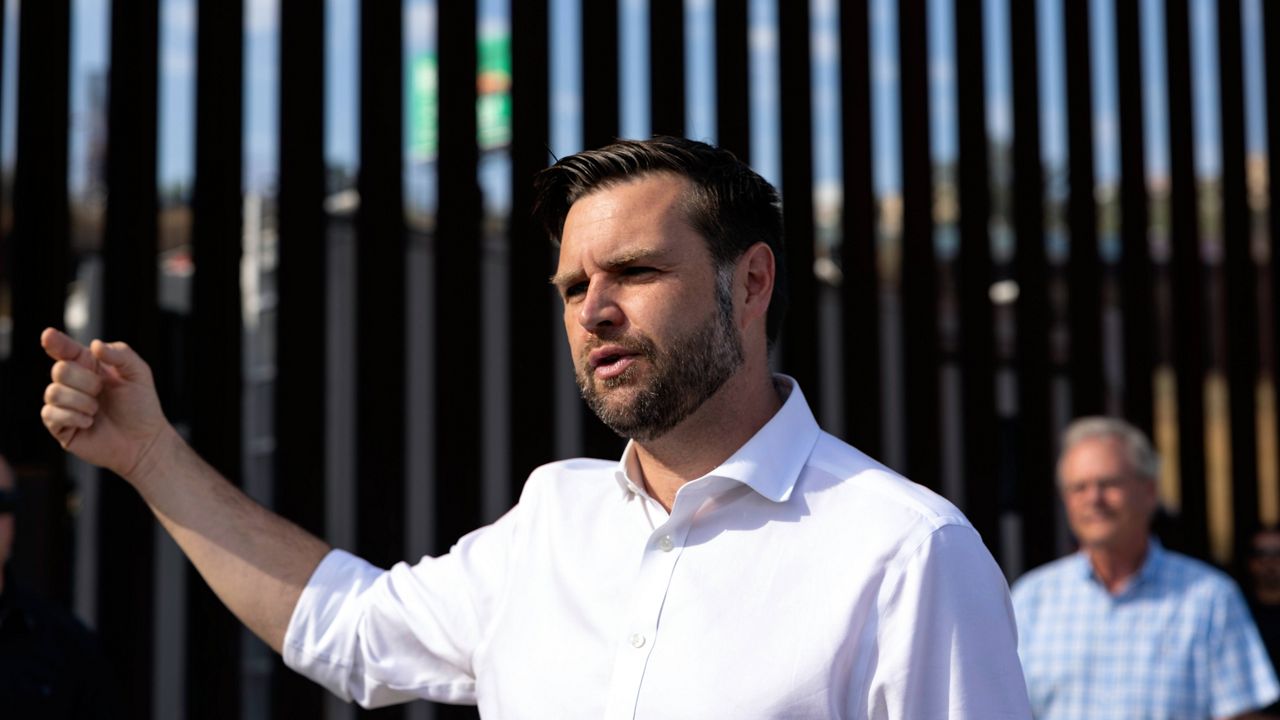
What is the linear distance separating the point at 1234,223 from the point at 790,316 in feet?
6.64

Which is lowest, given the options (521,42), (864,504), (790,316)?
(864,504)

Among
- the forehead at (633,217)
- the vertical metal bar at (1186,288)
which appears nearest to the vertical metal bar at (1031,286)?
the vertical metal bar at (1186,288)

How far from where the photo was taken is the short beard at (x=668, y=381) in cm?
160

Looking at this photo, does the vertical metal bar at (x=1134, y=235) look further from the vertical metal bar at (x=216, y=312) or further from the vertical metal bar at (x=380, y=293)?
the vertical metal bar at (x=216, y=312)

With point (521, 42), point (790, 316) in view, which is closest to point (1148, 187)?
point (790, 316)

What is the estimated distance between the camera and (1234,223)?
4.97 m

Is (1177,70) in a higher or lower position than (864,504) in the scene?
higher

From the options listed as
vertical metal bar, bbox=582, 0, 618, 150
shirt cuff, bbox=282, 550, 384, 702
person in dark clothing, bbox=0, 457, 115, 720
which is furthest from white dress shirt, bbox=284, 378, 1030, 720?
vertical metal bar, bbox=582, 0, 618, 150

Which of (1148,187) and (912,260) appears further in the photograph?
(1148,187)

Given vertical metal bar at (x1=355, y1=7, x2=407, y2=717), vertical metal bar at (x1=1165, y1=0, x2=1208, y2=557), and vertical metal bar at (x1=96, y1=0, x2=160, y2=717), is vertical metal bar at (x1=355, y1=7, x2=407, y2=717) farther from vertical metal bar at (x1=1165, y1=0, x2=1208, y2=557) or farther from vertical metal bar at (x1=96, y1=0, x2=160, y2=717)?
vertical metal bar at (x1=1165, y1=0, x2=1208, y2=557)

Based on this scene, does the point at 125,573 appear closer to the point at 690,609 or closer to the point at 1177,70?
the point at 690,609

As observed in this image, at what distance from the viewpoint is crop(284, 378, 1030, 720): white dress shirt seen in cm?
148

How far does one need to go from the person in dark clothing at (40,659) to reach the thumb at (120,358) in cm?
118

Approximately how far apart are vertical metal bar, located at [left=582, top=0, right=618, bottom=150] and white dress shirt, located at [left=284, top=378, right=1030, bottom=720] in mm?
1887
